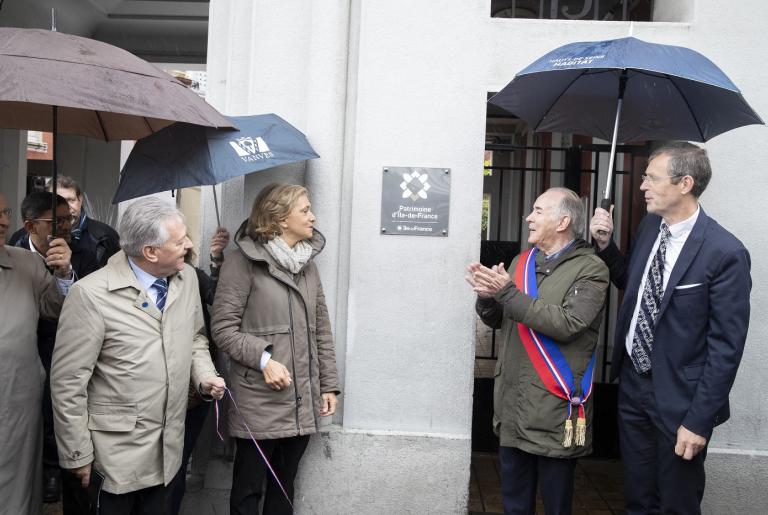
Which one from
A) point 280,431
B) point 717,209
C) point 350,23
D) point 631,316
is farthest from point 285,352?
point 717,209

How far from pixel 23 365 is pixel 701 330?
297 cm

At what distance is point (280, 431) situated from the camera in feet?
13.3

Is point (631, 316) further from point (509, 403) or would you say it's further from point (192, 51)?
point (192, 51)

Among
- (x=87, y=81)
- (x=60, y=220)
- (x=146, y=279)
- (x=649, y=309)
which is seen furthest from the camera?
(x=60, y=220)

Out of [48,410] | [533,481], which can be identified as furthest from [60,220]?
[533,481]

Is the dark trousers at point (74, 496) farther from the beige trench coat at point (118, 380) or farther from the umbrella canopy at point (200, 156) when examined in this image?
the umbrella canopy at point (200, 156)

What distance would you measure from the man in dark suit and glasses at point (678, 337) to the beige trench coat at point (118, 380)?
2100 mm

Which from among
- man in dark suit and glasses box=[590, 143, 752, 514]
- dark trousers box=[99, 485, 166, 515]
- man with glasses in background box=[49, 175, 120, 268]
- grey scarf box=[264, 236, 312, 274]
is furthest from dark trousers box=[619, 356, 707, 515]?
man with glasses in background box=[49, 175, 120, 268]

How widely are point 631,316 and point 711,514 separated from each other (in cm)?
162

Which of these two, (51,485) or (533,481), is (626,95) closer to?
(533,481)

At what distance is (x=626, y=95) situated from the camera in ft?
14.2

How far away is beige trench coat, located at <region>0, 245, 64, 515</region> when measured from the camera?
3498mm

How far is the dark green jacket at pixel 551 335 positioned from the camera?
3.76 metres

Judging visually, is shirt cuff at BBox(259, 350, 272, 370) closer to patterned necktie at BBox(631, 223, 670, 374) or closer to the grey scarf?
the grey scarf
